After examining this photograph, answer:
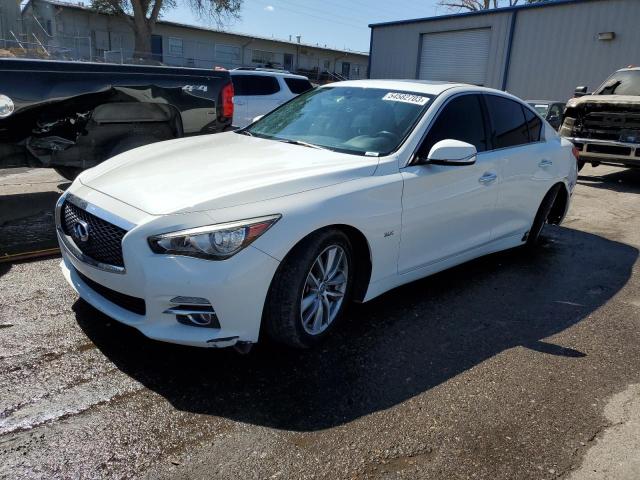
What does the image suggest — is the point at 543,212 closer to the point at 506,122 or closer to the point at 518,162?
the point at 518,162

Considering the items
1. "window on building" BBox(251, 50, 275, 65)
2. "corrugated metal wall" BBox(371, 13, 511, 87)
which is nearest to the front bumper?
"corrugated metal wall" BBox(371, 13, 511, 87)

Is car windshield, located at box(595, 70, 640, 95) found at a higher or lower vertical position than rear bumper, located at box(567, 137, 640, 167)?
higher

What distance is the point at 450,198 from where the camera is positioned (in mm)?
4074

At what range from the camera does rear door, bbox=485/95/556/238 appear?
4750 mm

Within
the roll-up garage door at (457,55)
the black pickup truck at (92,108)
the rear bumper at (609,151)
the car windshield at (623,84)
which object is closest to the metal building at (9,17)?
the roll-up garage door at (457,55)

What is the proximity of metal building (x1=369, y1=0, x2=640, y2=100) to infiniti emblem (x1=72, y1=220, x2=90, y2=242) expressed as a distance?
72.9ft

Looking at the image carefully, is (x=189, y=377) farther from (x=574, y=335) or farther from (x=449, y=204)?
(x=574, y=335)

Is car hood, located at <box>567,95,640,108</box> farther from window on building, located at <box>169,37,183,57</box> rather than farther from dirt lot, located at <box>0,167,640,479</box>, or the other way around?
window on building, located at <box>169,37,183,57</box>

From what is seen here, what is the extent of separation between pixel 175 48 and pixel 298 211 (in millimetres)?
35322

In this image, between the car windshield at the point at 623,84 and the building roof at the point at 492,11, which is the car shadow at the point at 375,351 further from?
the building roof at the point at 492,11

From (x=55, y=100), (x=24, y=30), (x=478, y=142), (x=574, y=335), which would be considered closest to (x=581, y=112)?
(x=478, y=142)

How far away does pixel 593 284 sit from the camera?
5.00 meters

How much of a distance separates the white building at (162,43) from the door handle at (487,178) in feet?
83.3

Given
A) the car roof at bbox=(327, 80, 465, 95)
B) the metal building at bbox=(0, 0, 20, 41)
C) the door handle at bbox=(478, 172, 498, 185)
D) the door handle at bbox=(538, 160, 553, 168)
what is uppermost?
the metal building at bbox=(0, 0, 20, 41)
